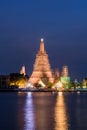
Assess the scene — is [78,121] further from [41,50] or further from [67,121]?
[41,50]

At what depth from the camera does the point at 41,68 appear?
156500 mm

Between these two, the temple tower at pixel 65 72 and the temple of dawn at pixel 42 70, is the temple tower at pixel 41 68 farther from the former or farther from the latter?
the temple tower at pixel 65 72

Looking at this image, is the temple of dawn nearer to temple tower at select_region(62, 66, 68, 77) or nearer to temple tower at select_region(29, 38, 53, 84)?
temple tower at select_region(29, 38, 53, 84)

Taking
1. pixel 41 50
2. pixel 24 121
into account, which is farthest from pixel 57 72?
pixel 24 121

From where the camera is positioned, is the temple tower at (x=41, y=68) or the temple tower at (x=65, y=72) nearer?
the temple tower at (x=41, y=68)

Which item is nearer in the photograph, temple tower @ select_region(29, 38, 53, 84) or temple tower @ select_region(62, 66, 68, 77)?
temple tower @ select_region(29, 38, 53, 84)

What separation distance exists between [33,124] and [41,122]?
4.59 feet

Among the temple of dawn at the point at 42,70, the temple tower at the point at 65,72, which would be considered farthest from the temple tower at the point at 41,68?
the temple tower at the point at 65,72

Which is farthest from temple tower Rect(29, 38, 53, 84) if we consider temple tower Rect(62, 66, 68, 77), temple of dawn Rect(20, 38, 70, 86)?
temple tower Rect(62, 66, 68, 77)

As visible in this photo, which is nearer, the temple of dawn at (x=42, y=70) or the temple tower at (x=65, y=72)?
the temple of dawn at (x=42, y=70)

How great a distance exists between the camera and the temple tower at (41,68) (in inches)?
6156

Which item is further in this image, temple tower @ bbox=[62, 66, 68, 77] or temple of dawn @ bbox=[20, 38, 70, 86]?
temple tower @ bbox=[62, 66, 68, 77]

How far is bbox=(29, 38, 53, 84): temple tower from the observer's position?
15638cm

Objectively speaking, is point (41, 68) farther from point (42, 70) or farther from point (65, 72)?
point (65, 72)
